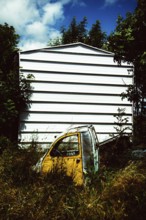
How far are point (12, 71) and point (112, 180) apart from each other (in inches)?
303

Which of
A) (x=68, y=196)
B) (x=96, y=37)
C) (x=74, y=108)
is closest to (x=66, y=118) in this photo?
(x=74, y=108)

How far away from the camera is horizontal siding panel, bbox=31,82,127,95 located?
11.4 m

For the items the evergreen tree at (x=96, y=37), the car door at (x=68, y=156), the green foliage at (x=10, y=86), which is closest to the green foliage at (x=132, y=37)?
the car door at (x=68, y=156)

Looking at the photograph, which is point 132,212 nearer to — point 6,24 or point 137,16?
point 137,16

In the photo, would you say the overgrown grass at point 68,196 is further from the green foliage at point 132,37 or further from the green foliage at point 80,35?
the green foliage at point 80,35

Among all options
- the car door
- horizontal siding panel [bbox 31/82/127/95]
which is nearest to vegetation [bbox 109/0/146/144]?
the car door

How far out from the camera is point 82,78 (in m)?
11.7

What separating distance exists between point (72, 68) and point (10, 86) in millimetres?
2904

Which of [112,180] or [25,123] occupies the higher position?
[25,123]

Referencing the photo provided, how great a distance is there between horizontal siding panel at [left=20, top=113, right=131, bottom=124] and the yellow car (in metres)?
4.76

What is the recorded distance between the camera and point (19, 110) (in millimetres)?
10891

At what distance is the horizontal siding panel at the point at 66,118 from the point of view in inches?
436

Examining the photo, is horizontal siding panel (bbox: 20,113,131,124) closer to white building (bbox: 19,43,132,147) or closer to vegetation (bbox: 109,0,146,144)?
white building (bbox: 19,43,132,147)

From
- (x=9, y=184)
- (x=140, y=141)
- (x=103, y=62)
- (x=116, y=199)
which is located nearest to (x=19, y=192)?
(x=9, y=184)
